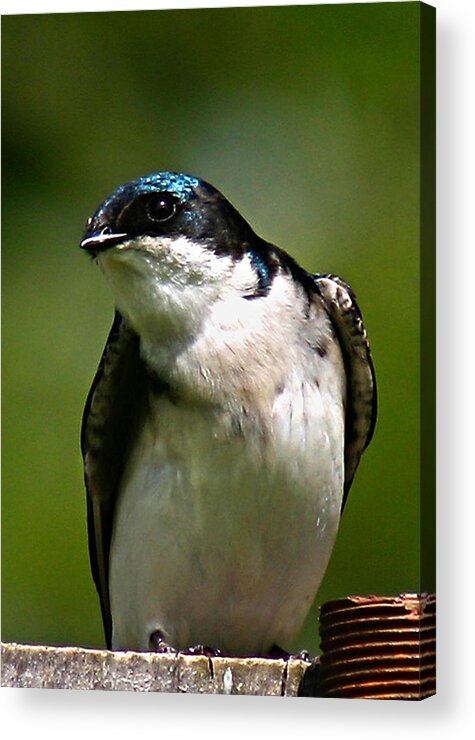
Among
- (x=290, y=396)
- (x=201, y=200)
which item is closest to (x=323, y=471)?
(x=290, y=396)

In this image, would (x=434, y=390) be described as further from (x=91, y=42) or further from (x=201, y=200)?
(x=91, y=42)

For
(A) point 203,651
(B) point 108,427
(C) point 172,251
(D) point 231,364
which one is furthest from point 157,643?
(C) point 172,251

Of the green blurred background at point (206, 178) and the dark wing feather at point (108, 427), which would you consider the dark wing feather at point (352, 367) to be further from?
the dark wing feather at point (108, 427)

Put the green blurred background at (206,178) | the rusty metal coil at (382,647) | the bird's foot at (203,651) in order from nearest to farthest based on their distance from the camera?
the rusty metal coil at (382,647) < the green blurred background at (206,178) < the bird's foot at (203,651)

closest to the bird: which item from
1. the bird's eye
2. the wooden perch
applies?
the bird's eye

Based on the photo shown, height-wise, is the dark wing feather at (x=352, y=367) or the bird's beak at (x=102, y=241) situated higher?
the bird's beak at (x=102, y=241)

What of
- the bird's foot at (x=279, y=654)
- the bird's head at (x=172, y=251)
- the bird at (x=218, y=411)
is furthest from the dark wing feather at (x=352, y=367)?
the bird's foot at (x=279, y=654)
